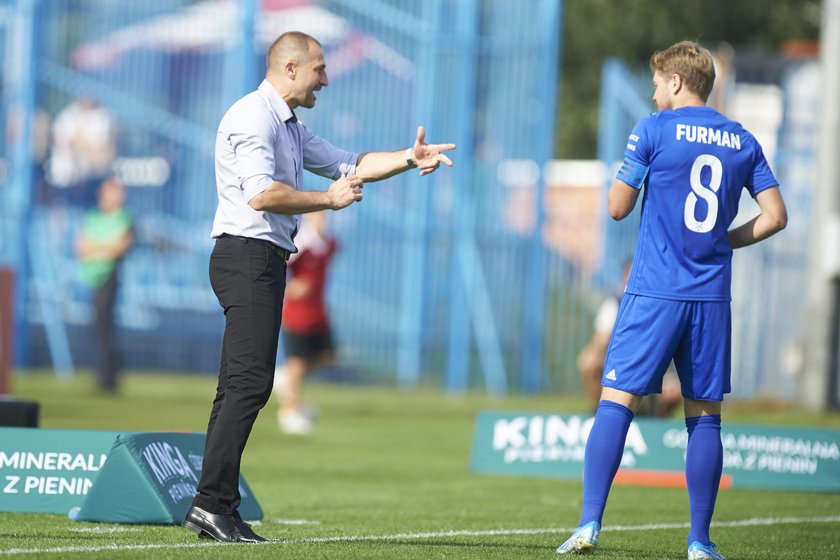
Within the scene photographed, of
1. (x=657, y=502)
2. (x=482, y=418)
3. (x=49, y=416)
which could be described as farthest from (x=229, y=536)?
(x=49, y=416)

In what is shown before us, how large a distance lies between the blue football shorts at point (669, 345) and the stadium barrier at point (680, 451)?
4.13m

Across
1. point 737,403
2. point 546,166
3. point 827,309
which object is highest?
point 546,166

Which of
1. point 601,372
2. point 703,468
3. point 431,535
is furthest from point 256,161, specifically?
point 601,372

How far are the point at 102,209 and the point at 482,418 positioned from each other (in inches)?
346

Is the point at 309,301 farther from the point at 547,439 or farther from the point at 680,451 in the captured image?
the point at 680,451

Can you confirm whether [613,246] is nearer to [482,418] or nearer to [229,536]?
[482,418]

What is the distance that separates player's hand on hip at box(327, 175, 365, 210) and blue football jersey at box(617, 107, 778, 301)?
3.88 ft

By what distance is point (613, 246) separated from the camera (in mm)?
20203

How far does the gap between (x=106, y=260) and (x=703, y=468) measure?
1274cm

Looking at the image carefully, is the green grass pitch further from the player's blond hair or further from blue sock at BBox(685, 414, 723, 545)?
the player's blond hair

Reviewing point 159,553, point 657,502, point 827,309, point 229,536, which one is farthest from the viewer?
point 827,309

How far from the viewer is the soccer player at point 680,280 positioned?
21.7 feet

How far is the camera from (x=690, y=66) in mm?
6711

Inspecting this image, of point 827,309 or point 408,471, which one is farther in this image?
point 827,309
